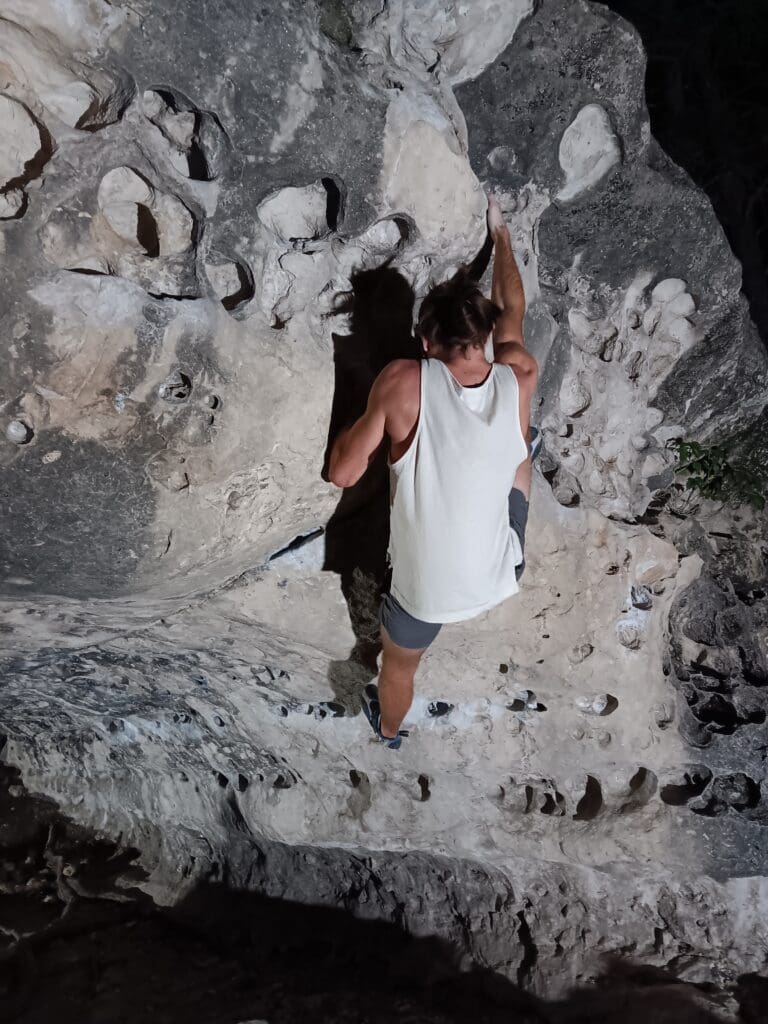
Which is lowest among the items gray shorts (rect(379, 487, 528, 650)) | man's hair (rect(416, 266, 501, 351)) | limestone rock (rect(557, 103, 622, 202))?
gray shorts (rect(379, 487, 528, 650))

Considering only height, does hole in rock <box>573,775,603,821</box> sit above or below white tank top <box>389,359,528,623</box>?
below

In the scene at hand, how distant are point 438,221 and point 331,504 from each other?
99 cm

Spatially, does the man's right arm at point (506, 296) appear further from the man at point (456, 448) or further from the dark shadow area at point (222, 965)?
the dark shadow area at point (222, 965)

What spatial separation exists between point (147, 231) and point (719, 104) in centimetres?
227

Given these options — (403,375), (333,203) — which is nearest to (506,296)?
(403,375)

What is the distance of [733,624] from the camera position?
3023 mm

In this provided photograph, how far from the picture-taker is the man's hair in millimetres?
1984

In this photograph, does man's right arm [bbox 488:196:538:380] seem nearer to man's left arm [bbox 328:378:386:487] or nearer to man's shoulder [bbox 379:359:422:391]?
man's shoulder [bbox 379:359:422:391]

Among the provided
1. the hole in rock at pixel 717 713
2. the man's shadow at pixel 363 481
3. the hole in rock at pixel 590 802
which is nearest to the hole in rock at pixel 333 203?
the man's shadow at pixel 363 481

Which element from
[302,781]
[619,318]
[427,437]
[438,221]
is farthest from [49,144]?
[302,781]

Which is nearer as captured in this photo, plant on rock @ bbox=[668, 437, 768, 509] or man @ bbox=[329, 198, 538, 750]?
man @ bbox=[329, 198, 538, 750]

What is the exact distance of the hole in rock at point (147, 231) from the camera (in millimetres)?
1838

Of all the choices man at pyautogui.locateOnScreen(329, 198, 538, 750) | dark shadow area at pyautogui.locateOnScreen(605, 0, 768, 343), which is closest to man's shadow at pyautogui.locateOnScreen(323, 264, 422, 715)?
man at pyautogui.locateOnScreen(329, 198, 538, 750)

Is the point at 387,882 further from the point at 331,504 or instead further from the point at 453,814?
the point at 331,504
